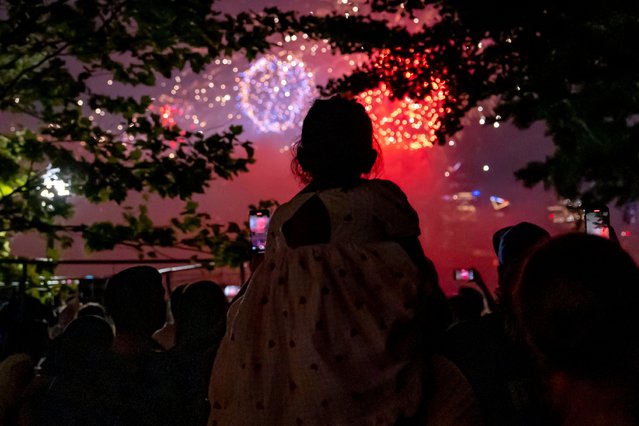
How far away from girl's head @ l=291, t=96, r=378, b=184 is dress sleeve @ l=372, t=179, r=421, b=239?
0.57 ft

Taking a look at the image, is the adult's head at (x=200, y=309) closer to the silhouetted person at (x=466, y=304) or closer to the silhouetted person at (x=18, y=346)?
the silhouetted person at (x=18, y=346)

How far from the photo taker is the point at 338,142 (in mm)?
2547

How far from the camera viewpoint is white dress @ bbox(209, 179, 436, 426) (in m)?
2.16

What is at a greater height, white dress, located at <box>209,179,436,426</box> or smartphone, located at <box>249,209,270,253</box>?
smartphone, located at <box>249,209,270,253</box>

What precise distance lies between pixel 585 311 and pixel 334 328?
0.82 m

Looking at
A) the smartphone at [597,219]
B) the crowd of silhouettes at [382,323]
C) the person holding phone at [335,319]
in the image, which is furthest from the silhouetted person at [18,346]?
the smartphone at [597,219]

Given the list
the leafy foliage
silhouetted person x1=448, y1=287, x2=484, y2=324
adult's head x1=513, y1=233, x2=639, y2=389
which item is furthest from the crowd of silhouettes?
the leafy foliage

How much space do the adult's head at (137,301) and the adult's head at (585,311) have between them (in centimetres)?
304

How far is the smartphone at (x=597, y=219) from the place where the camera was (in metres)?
5.09

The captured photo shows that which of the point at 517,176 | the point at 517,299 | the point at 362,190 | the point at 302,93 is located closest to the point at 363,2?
the point at 517,176

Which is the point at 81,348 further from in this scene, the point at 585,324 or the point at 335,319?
the point at 585,324

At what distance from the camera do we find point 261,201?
683cm

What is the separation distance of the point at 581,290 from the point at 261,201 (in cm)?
537

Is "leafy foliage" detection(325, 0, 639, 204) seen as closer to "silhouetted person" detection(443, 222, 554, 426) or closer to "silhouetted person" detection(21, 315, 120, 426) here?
→ "silhouetted person" detection(443, 222, 554, 426)
